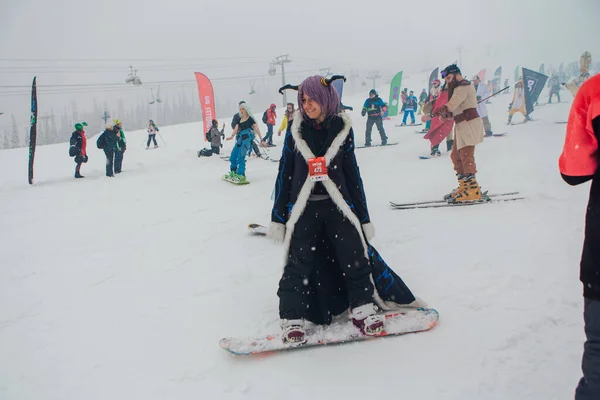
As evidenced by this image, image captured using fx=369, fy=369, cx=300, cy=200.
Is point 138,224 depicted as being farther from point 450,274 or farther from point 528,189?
point 528,189

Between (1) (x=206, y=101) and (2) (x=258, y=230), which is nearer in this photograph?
(2) (x=258, y=230)

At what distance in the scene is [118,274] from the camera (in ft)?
12.8

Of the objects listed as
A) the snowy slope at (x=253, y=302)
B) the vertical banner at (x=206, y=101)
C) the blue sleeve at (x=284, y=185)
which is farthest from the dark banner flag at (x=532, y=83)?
the blue sleeve at (x=284, y=185)

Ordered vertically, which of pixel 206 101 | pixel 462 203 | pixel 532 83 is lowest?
pixel 462 203

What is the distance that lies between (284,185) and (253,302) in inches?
46.0

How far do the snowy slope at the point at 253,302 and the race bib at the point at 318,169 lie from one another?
111cm

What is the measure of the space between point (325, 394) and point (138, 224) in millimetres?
4668

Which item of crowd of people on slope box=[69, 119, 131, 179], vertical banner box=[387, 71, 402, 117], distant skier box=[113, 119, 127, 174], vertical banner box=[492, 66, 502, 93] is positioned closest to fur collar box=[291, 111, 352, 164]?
crowd of people on slope box=[69, 119, 131, 179]

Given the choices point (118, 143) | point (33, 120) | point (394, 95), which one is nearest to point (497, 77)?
point (394, 95)

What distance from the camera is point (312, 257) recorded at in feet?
8.20

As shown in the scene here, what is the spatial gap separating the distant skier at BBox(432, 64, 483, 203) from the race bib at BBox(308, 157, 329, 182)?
3.51 meters

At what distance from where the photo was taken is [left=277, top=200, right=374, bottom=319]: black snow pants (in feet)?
7.90

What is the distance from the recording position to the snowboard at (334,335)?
2344 millimetres

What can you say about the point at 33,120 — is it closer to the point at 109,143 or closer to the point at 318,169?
the point at 109,143
